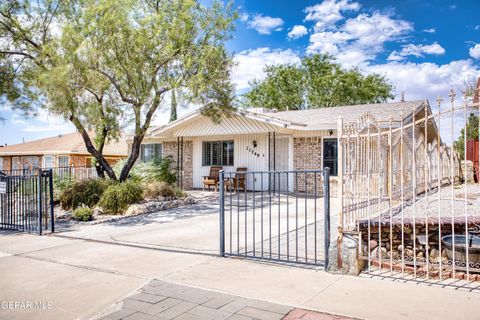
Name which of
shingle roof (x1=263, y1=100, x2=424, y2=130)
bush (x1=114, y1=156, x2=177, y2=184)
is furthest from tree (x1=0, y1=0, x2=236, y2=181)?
shingle roof (x1=263, y1=100, x2=424, y2=130)

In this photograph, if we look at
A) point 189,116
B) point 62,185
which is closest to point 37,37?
point 62,185

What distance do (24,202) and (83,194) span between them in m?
3.10

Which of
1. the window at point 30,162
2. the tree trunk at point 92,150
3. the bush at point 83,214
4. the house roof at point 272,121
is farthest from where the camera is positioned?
the window at point 30,162

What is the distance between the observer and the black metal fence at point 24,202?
868cm

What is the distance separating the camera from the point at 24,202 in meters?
9.03

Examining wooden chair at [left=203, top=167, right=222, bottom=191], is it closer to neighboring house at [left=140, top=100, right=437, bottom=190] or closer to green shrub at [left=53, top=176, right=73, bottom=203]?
neighboring house at [left=140, top=100, right=437, bottom=190]

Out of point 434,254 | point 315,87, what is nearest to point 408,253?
point 434,254

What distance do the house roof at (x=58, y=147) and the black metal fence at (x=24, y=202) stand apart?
55.2 feet

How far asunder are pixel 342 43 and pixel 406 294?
27.2m

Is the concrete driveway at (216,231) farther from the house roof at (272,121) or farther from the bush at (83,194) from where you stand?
the house roof at (272,121)

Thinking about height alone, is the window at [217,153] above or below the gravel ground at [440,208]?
above

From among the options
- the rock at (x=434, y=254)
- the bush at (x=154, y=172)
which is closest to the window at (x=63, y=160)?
the bush at (x=154, y=172)

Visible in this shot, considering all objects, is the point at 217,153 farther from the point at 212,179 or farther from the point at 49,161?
the point at 49,161

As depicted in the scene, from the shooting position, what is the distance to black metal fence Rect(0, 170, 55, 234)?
342 inches
